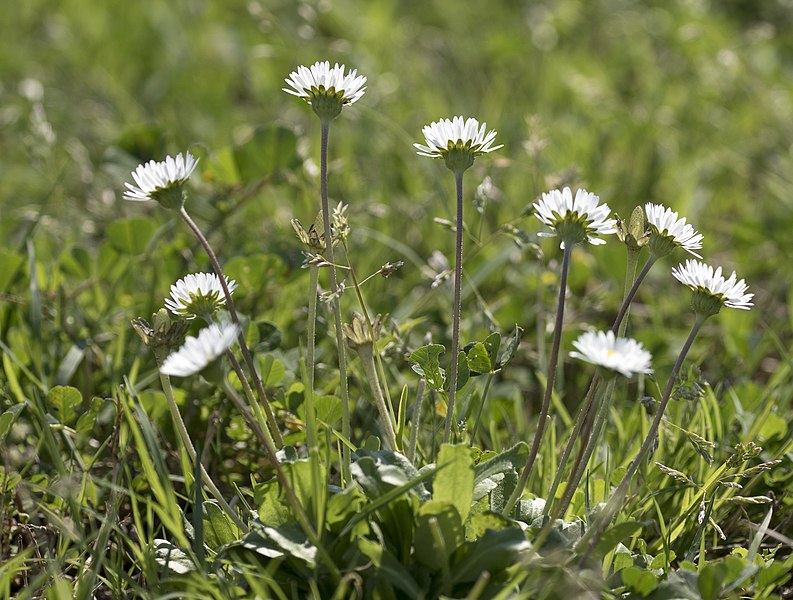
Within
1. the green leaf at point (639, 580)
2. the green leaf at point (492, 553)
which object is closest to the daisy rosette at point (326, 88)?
the green leaf at point (492, 553)

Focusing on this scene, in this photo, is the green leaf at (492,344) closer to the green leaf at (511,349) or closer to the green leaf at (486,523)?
the green leaf at (511,349)

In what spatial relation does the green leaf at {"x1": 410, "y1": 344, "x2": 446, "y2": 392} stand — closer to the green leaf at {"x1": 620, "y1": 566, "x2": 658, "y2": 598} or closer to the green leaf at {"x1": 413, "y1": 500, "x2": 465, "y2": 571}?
the green leaf at {"x1": 413, "y1": 500, "x2": 465, "y2": 571}

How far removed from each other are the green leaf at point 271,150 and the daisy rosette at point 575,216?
1374mm

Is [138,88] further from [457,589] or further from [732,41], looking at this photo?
[457,589]

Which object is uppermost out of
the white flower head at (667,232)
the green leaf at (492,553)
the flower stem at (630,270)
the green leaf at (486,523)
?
the white flower head at (667,232)

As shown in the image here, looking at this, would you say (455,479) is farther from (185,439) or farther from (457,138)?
(457,138)

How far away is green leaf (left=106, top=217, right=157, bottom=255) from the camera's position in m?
2.55

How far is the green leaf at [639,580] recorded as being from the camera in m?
1.49

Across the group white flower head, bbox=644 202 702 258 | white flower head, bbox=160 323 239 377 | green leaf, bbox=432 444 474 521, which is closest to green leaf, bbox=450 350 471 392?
green leaf, bbox=432 444 474 521

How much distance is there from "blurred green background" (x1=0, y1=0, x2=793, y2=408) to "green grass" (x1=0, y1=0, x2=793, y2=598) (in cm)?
1

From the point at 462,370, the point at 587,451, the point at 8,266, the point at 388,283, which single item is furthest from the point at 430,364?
the point at 8,266

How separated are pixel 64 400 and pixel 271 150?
1084 mm

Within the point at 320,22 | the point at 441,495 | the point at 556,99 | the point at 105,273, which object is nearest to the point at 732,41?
the point at 556,99

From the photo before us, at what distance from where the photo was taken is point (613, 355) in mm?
1386
